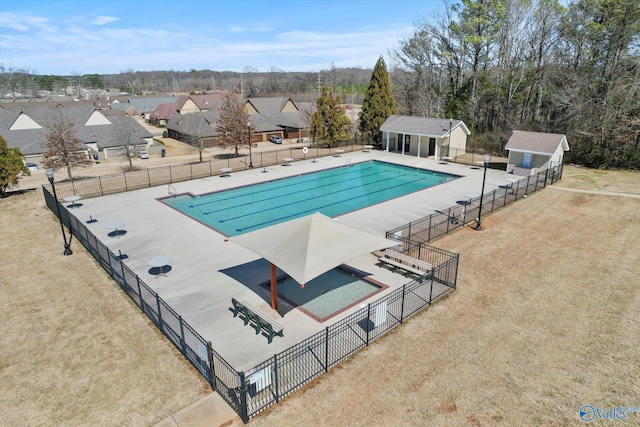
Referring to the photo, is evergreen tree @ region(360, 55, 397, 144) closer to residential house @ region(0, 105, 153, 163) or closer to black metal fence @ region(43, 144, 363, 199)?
black metal fence @ region(43, 144, 363, 199)

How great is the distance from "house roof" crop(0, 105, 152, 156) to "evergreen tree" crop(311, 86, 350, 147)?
19514mm

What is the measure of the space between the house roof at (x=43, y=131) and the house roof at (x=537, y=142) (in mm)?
38140

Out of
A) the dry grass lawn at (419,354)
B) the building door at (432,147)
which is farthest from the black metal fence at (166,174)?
the dry grass lawn at (419,354)

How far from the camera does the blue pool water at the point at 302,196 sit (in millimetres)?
24203

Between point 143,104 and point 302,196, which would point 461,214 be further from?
point 143,104

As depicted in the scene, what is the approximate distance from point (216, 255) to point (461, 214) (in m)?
13.6

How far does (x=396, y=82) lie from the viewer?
59.1 metres

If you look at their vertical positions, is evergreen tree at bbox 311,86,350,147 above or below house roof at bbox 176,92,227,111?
below

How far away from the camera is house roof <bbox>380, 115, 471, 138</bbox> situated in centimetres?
3766

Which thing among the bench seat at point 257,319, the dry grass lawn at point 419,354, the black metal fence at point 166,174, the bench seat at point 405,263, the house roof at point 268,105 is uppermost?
the house roof at point 268,105

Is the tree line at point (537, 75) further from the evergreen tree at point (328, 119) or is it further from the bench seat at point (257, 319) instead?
the bench seat at point (257, 319)

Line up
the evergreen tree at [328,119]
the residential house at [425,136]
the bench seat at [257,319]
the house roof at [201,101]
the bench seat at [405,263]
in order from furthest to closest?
the house roof at [201,101], the evergreen tree at [328,119], the residential house at [425,136], the bench seat at [405,263], the bench seat at [257,319]

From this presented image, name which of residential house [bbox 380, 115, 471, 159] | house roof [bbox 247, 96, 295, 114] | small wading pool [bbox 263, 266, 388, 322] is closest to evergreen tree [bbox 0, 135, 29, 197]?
small wading pool [bbox 263, 266, 388, 322]

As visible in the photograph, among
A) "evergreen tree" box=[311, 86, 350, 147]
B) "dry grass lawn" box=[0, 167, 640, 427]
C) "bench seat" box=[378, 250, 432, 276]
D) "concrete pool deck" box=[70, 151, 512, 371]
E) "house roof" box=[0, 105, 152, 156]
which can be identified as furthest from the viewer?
"evergreen tree" box=[311, 86, 350, 147]
